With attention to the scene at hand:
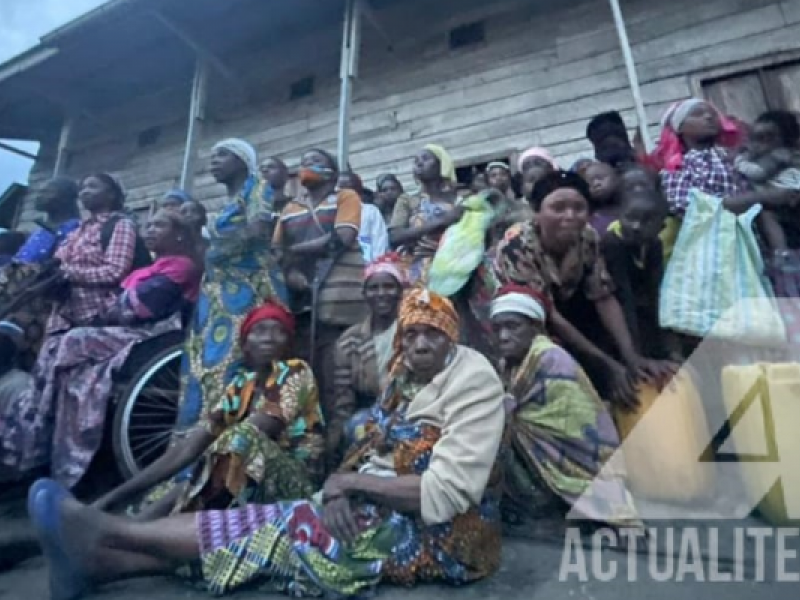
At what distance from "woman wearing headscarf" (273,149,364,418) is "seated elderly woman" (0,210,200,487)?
0.64 metres

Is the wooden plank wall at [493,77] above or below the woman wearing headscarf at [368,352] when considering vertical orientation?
above

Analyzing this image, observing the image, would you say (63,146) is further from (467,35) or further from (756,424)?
(756,424)

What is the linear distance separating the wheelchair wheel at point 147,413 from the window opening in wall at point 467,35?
5619mm

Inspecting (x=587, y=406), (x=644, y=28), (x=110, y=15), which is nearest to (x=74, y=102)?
(x=110, y=15)

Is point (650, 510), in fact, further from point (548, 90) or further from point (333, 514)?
point (548, 90)

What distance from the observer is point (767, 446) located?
2316 mm

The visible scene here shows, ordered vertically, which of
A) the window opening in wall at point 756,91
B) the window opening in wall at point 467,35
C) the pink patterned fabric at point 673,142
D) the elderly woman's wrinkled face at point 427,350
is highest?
the window opening in wall at point 467,35

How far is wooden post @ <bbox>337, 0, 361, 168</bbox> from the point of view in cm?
632

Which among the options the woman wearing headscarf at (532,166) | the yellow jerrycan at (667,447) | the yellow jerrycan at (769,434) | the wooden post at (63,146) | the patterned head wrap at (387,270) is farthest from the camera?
the wooden post at (63,146)

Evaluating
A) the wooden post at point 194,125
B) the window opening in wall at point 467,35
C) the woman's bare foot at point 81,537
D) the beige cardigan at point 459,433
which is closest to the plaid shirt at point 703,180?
the beige cardigan at point 459,433

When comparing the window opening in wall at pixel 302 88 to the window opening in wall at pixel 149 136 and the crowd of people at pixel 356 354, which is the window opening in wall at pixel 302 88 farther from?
the crowd of people at pixel 356 354

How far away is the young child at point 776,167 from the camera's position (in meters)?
2.99

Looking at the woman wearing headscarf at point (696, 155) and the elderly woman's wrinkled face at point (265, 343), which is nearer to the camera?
the elderly woman's wrinkled face at point (265, 343)

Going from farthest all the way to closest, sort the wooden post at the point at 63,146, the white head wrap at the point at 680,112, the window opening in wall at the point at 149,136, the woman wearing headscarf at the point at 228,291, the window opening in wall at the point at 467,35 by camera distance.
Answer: the window opening in wall at the point at 149,136 < the wooden post at the point at 63,146 < the window opening in wall at the point at 467,35 < the white head wrap at the point at 680,112 < the woman wearing headscarf at the point at 228,291
